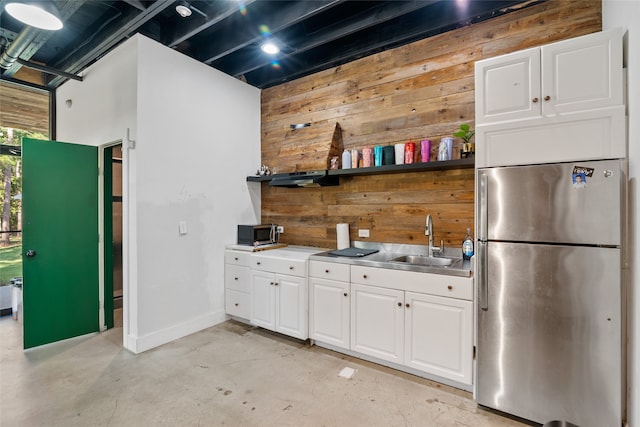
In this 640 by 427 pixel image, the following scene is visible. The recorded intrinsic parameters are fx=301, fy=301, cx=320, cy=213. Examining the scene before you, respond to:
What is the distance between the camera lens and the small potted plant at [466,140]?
258cm

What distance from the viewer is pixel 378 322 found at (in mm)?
2635

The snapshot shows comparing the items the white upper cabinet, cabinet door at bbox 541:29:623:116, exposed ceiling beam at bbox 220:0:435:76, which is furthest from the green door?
cabinet door at bbox 541:29:623:116

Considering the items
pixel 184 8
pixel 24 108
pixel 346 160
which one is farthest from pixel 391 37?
pixel 24 108

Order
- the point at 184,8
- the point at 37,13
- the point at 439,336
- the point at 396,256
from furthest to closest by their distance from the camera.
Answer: the point at 396,256 → the point at 184,8 → the point at 439,336 → the point at 37,13

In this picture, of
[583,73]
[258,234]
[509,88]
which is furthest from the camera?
[258,234]

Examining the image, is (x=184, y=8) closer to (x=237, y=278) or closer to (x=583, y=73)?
(x=237, y=278)

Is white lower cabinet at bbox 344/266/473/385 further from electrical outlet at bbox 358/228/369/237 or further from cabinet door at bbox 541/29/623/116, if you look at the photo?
cabinet door at bbox 541/29/623/116

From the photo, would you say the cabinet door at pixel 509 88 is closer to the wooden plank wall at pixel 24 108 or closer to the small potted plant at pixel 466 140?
the small potted plant at pixel 466 140

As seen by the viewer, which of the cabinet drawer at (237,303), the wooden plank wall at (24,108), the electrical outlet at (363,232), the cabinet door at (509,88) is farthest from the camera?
the wooden plank wall at (24,108)

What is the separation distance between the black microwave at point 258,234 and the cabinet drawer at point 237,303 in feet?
2.03

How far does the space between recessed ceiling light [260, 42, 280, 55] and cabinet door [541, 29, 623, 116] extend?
7.89ft

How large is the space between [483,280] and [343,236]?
63.5 inches

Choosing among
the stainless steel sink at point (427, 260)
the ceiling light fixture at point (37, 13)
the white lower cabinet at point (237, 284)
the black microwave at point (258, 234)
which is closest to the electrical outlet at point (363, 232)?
the stainless steel sink at point (427, 260)

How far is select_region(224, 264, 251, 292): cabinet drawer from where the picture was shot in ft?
11.7
